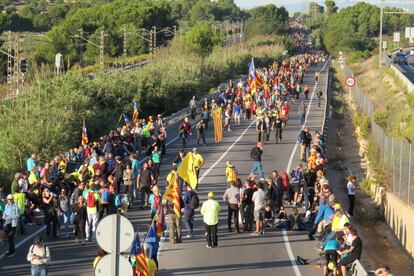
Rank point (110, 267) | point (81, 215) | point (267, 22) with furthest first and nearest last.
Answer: point (267, 22) < point (81, 215) < point (110, 267)

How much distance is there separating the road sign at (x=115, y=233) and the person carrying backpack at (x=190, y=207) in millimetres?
10020

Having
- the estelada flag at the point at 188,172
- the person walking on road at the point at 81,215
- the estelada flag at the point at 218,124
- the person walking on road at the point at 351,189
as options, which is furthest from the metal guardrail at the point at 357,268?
the estelada flag at the point at 218,124

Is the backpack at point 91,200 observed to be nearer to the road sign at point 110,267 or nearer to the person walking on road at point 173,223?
the person walking on road at point 173,223

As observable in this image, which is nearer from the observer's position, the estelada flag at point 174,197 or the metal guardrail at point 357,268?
the metal guardrail at point 357,268

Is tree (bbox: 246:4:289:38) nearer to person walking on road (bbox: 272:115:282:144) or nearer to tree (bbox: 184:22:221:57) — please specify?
tree (bbox: 184:22:221:57)

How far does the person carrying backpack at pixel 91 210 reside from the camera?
2023 centimetres

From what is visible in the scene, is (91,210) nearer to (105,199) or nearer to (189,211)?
(105,199)

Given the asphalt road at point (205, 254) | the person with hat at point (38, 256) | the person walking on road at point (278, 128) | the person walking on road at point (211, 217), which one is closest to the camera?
the person with hat at point (38, 256)

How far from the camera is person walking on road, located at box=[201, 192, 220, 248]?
1959 cm

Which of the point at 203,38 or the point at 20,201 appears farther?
the point at 203,38

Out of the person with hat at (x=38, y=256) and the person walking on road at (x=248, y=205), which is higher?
the person with hat at (x=38, y=256)

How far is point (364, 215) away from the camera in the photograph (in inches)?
1081

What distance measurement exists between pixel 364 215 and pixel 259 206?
724 cm

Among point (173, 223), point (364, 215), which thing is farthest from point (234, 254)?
point (364, 215)
